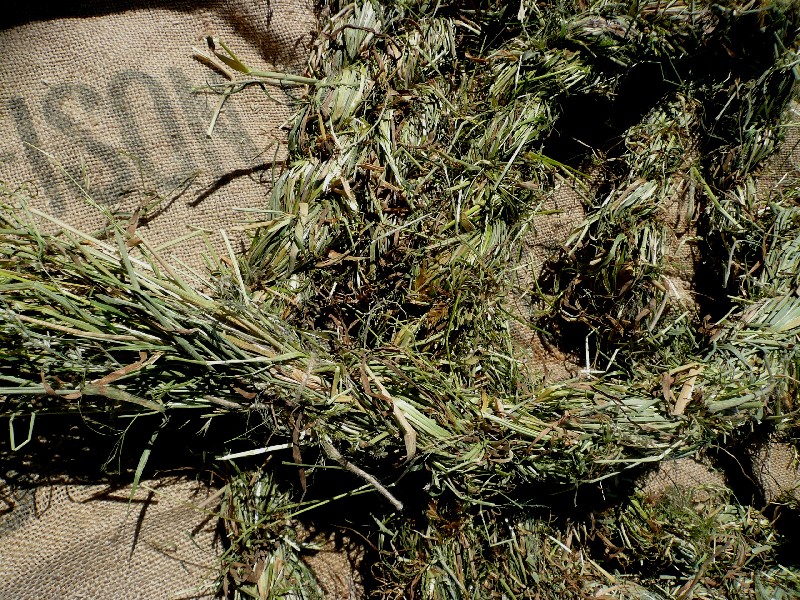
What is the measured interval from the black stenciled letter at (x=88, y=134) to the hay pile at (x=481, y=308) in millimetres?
93

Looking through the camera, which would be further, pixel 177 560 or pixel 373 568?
pixel 373 568

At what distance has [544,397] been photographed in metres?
1.38

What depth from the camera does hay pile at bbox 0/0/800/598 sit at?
46.4 inches

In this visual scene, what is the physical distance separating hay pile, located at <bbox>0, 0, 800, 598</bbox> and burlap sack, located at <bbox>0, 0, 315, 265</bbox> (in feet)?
0.18

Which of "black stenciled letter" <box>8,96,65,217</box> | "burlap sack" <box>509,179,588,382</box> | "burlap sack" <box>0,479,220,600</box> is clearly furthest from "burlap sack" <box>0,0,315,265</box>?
"burlap sack" <box>509,179,588,382</box>

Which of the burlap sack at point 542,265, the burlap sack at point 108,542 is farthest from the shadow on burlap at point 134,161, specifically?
the burlap sack at point 542,265

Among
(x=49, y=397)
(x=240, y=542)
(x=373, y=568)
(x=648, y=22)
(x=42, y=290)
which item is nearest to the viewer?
(x=42, y=290)

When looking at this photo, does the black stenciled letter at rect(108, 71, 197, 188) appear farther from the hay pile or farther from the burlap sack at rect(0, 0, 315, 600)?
the hay pile

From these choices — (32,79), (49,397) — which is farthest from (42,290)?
(32,79)

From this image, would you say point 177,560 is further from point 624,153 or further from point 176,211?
point 624,153

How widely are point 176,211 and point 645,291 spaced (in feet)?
3.58

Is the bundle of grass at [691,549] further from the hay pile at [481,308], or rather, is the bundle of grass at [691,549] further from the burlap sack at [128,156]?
the burlap sack at [128,156]

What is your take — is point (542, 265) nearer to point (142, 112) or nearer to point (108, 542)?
point (142, 112)

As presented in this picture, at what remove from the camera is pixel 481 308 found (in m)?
1.44
